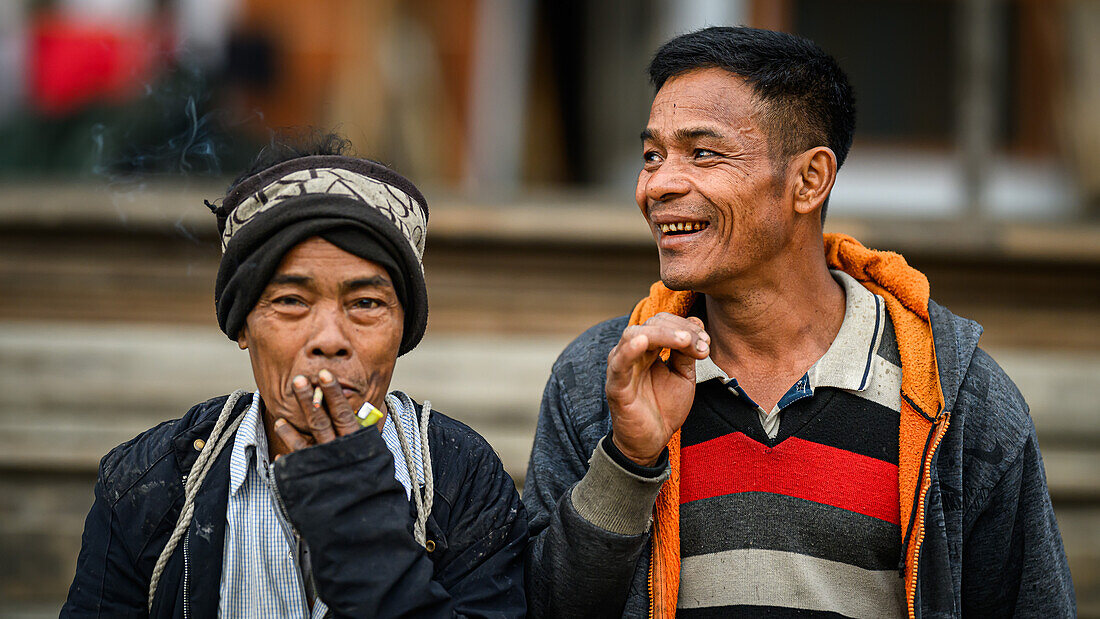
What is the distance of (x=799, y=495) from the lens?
2.26 meters

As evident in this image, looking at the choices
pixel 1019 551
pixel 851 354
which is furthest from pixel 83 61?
pixel 1019 551

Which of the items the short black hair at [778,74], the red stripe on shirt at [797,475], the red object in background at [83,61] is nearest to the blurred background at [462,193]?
the red object in background at [83,61]

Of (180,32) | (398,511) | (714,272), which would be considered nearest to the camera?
(398,511)

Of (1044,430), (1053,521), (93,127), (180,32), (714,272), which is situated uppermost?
(180,32)

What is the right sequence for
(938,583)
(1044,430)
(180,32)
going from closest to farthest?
(938,583) → (1044,430) → (180,32)

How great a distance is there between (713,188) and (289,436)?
3.59 ft

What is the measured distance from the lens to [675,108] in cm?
239

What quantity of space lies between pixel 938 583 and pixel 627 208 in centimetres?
270

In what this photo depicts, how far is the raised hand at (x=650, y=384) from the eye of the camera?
6.66ft

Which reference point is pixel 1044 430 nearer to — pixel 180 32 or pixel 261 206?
pixel 261 206

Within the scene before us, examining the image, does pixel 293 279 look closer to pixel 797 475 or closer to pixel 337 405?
pixel 337 405

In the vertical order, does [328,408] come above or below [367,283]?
below

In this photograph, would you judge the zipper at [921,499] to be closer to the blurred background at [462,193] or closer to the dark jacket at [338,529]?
the dark jacket at [338,529]

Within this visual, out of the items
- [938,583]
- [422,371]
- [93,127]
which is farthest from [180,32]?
[938,583]
